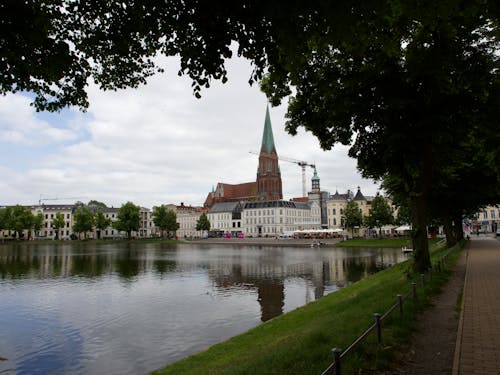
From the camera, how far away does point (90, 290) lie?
25.1 meters

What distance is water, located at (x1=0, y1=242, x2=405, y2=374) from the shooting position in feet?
42.3

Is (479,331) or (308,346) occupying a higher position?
(479,331)

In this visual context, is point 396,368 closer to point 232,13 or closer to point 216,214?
point 232,13

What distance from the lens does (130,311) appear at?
755 inches

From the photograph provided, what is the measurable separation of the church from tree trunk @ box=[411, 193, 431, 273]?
424 feet

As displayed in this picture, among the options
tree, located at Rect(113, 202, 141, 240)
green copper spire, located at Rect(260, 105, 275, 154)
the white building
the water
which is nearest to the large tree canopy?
the water

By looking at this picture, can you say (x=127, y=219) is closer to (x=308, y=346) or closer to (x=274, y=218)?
(x=274, y=218)

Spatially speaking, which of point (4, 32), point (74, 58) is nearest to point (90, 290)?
point (74, 58)

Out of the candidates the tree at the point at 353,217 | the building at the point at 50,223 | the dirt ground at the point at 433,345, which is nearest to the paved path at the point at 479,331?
the dirt ground at the point at 433,345

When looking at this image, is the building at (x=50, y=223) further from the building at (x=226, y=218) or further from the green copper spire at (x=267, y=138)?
the green copper spire at (x=267, y=138)

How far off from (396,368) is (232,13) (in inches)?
287

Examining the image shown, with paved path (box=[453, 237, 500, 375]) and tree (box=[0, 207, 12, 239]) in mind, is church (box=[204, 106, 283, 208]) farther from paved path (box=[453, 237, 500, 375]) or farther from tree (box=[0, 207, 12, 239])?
paved path (box=[453, 237, 500, 375])

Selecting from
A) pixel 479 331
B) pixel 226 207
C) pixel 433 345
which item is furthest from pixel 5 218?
pixel 479 331

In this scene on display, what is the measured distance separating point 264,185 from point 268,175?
171 inches
